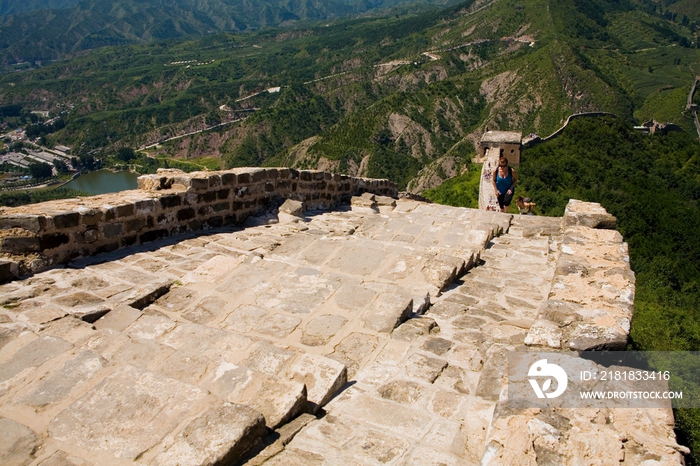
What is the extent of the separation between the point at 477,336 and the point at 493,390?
0.81 meters

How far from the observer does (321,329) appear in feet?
12.2

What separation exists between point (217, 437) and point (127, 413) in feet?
1.72

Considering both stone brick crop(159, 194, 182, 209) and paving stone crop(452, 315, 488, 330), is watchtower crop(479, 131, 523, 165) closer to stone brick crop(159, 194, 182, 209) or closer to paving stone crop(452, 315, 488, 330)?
stone brick crop(159, 194, 182, 209)

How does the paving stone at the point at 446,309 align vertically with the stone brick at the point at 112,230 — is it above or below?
below

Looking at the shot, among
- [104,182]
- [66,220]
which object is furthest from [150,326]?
[104,182]

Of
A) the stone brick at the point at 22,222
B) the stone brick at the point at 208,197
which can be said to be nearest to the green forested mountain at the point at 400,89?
the stone brick at the point at 208,197

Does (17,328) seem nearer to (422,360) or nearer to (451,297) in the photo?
(422,360)

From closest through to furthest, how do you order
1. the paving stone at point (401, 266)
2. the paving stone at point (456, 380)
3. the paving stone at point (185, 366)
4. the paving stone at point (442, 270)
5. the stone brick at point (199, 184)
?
the paving stone at point (185, 366) < the paving stone at point (456, 380) < the paving stone at point (442, 270) < the paving stone at point (401, 266) < the stone brick at point (199, 184)

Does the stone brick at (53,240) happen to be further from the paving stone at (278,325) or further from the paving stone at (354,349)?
the paving stone at (354,349)

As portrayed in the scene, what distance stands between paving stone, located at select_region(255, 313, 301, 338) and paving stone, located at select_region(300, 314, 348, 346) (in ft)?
0.40

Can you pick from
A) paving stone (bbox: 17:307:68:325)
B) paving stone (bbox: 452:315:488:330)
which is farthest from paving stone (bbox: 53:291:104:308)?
paving stone (bbox: 452:315:488:330)

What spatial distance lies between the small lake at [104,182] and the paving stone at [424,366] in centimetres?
7891

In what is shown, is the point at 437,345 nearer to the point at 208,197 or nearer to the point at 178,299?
the point at 178,299

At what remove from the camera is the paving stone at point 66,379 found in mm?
2455
